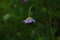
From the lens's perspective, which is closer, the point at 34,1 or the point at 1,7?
the point at 34,1

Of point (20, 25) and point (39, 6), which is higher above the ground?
point (39, 6)

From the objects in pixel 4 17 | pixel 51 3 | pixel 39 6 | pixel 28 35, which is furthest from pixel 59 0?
pixel 4 17

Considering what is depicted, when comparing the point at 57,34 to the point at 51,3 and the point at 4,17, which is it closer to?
the point at 51,3

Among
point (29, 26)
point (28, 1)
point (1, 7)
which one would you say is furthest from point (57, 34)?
point (1, 7)

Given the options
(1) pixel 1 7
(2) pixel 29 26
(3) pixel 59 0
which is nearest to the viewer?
(3) pixel 59 0

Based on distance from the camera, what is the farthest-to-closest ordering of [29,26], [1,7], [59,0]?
[1,7] < [29,26] < [59,0]

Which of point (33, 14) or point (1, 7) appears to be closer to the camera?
point (33, 14)

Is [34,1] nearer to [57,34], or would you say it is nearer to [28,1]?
[28,1]

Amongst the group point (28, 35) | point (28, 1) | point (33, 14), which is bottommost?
point (28, 35)

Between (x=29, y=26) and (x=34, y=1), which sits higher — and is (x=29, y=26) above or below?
below
